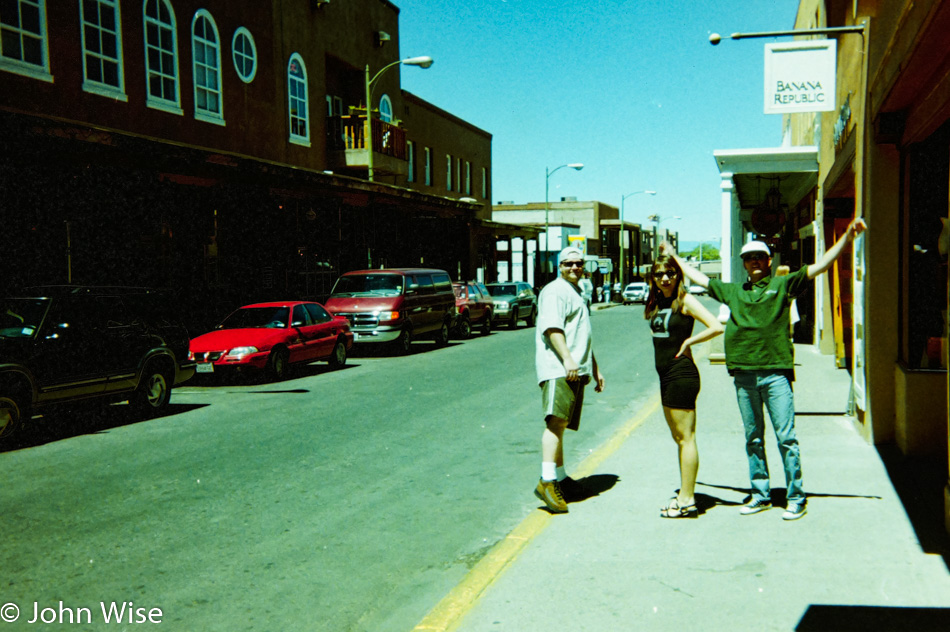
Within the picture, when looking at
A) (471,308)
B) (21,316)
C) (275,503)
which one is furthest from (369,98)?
(275,503)

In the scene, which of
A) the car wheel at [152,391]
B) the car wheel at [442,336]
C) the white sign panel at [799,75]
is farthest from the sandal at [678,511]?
the car wheel at [442,336]

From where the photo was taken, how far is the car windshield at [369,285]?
20.2 m

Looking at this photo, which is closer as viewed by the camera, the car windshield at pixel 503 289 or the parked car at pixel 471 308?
the parked car at pixel 471 308

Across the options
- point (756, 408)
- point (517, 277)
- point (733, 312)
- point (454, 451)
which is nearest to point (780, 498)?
point (756, 408)

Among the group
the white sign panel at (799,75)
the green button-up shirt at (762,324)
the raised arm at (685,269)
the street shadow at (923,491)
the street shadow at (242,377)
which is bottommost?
the street shadow at (242,377)

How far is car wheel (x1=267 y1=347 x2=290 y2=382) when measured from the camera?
1486 cm

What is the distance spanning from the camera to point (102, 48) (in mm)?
16656

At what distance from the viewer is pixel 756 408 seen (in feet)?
18.5

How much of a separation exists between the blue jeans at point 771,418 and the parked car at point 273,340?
10.4 meters

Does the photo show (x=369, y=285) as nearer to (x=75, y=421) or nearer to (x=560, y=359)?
(x=75, y=421)

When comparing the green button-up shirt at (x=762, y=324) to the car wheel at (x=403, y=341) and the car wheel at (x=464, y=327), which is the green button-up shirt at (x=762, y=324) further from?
the car wheel at (x=464, y=327)

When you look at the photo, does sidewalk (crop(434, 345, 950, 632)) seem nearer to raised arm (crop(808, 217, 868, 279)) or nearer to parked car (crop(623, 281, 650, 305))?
raised arm (crop(808, 217, 868, 279))

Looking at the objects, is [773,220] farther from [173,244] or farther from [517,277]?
[517,277]

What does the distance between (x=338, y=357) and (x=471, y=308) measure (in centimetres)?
904
